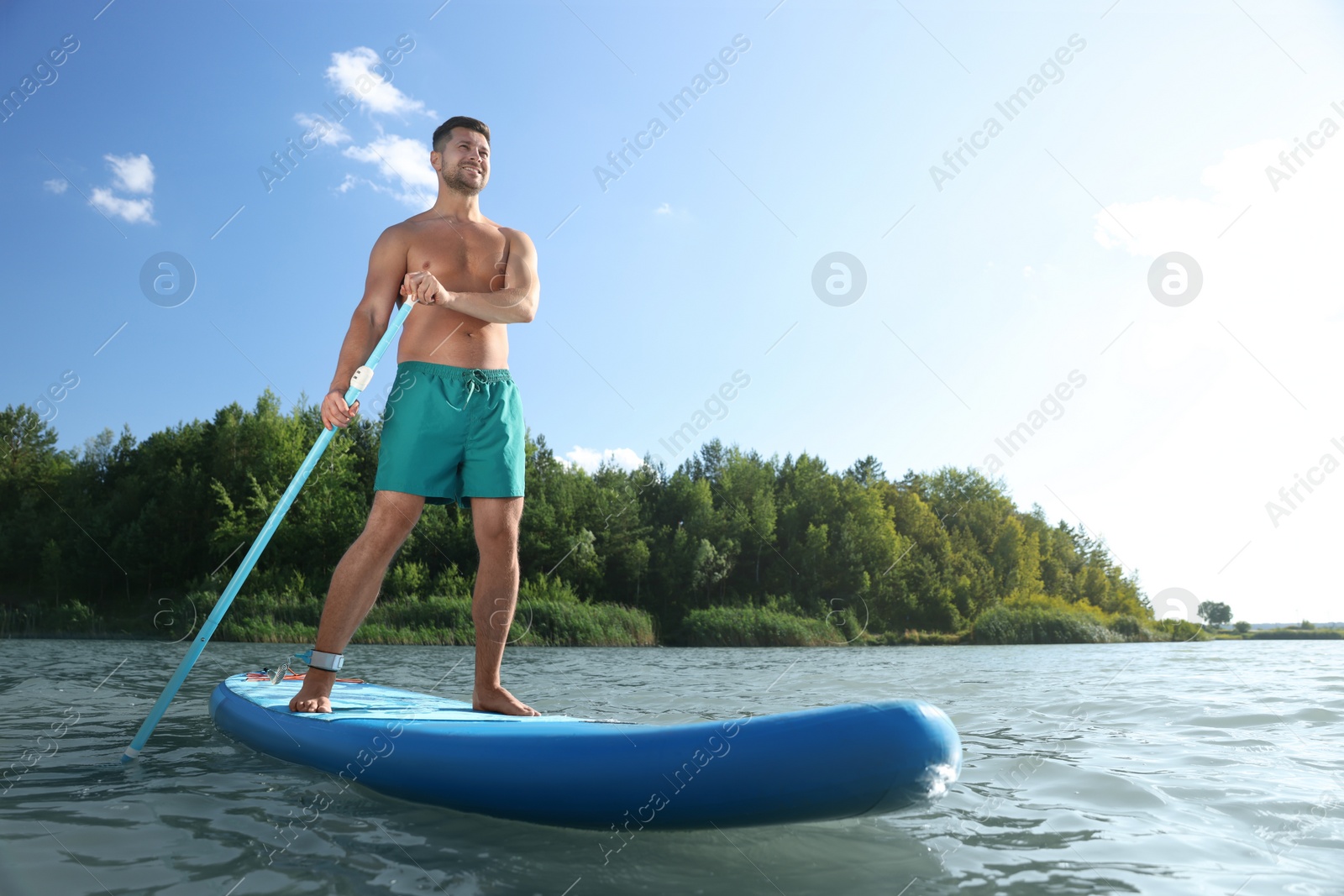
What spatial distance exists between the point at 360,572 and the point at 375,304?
1059mm

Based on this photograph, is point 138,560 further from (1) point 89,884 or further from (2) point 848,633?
(1) point 89,884

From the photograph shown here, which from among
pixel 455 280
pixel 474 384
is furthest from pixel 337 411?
pixel 455 280

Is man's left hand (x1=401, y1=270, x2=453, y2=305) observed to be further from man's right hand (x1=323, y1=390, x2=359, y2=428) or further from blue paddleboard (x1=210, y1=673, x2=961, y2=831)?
blue paddleboard (x1=210, y1=673, x2=961, y2=831)

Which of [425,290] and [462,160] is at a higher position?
[462,160]

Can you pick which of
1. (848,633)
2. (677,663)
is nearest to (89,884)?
(677,663)

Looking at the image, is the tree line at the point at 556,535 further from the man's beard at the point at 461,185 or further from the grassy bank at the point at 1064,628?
the man's beard at the point at 461,185

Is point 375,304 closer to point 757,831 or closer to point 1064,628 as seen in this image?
point 757,831

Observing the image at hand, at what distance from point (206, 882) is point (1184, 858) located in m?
2.19

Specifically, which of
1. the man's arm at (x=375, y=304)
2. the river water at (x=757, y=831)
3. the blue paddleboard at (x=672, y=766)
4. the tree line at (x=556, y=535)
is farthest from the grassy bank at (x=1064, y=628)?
the blue paddleboard at (x=672, y=766)

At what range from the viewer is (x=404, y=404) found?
3.06 metres

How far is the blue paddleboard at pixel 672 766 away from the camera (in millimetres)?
1704

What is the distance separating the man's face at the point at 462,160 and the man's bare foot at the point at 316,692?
200 centimetres

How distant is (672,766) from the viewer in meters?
1.81

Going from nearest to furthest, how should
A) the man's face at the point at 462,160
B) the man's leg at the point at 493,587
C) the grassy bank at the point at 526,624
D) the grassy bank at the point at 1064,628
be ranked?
the man's leg at the point at 493,587, the man's face at the point at 462,160, the grassy bank at the point at 526,624, the grassy bank at the point at 1064,628
